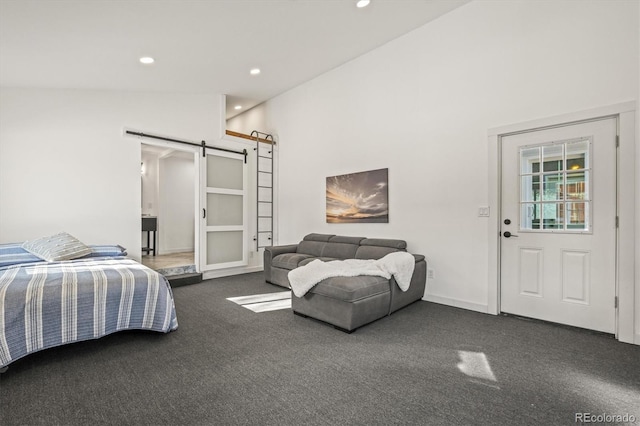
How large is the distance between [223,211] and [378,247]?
9.74ft

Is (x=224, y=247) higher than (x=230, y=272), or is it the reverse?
(x=224, y=247)

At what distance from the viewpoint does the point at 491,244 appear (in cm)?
344

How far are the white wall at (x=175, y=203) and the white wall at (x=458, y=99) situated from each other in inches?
166

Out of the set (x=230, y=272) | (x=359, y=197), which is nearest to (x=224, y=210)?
(x=230, y=272)

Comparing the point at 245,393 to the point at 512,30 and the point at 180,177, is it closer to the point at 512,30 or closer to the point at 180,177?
the point at 512,30

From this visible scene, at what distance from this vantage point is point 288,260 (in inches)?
178

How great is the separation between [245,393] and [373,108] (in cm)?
398

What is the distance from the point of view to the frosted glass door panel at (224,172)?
547 cm

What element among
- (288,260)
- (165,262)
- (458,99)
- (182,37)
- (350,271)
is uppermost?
(182,37)

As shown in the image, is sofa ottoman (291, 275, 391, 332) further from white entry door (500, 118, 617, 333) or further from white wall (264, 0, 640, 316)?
white entry door (500, 118, 617, 333)

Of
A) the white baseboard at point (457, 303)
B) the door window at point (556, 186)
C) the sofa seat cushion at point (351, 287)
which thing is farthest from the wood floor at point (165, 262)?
the door window at point (556, 186)

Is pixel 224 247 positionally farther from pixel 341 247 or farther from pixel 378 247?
pixel 378 247

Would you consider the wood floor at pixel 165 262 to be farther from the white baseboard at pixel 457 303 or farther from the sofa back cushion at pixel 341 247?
the white baseboard at pixel 457 303

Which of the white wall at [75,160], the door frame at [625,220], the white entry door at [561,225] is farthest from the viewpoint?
the white wall at [75,160]
